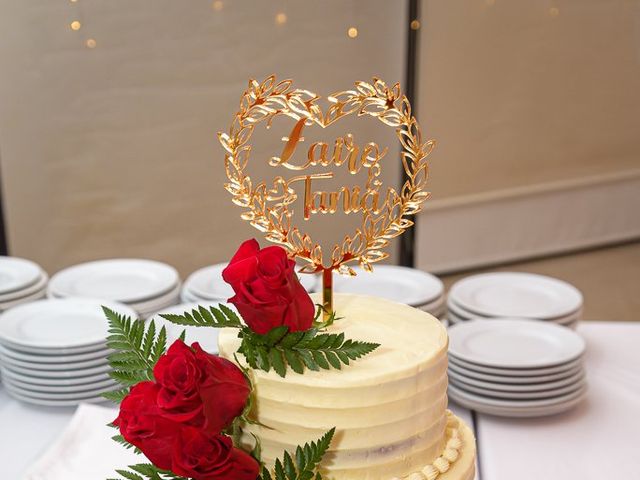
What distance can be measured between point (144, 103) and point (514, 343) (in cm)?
202

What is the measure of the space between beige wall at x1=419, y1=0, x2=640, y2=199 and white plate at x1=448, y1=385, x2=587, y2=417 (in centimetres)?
239

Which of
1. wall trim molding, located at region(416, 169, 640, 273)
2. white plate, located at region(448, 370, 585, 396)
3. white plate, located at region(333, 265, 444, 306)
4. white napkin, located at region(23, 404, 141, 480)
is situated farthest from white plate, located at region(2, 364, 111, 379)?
wall trim molding, located at region(416, 169, 640, 273)

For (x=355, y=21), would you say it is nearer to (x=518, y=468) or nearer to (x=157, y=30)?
(x=157, y=30)

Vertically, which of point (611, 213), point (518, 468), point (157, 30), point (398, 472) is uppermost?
point (157, 30)

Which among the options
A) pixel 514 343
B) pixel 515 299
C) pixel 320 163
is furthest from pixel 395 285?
pixel 320 163

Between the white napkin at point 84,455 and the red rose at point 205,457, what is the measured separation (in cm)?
59

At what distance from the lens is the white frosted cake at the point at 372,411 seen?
3.72 feet

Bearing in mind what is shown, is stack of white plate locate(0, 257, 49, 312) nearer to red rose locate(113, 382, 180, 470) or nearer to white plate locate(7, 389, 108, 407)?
white plate locate(7, 389, 108, 407)

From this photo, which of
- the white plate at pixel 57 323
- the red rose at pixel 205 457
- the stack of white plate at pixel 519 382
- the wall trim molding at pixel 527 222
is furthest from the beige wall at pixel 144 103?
the red rose at pixel 205 457

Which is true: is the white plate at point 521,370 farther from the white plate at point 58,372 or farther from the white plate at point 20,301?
the white plate at point 20,301

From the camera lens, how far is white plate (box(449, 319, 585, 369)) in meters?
1.90

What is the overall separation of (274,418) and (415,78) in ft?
10.0

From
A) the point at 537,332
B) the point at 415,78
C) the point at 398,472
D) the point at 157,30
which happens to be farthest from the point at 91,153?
the point at 398,472

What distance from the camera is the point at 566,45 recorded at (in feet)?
13.7
